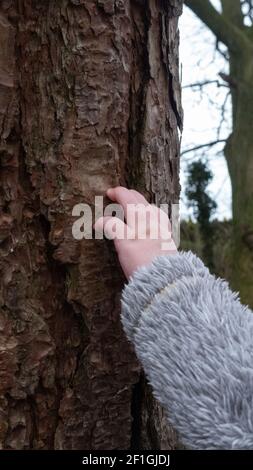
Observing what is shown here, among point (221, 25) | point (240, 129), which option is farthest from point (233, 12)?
point (240, 129)

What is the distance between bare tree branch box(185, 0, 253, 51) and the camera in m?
4.85

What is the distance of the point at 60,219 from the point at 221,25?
173 inches

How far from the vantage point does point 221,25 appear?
16.0 feet

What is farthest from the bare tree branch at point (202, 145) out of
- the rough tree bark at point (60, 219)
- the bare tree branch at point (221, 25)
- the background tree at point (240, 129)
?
the rough tree bark at point (60, 219)

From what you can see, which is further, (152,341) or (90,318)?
(90,318)

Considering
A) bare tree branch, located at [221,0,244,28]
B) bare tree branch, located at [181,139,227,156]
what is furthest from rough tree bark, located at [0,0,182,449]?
bare tree branch, located at [181,139,227,156]

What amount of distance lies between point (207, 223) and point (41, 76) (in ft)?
22.9

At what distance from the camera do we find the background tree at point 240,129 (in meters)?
4.52

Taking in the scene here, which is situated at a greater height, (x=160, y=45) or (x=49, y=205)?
(x=160, y=45)

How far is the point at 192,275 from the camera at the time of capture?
0.84m

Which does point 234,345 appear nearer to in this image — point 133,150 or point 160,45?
point 133,150

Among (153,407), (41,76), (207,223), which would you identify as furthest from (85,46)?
(207,223)

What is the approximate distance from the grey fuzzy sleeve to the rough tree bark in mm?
151

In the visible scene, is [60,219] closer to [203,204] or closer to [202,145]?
[202,145]
